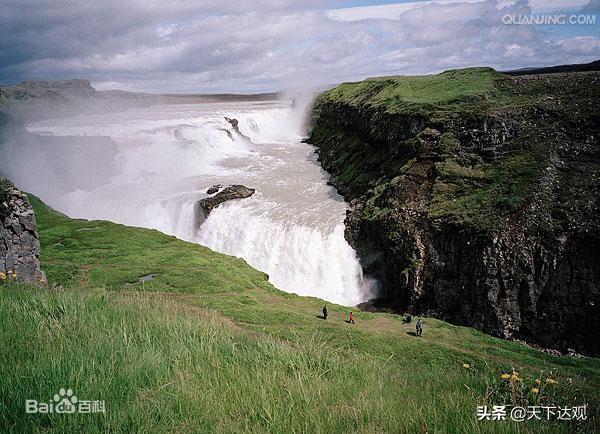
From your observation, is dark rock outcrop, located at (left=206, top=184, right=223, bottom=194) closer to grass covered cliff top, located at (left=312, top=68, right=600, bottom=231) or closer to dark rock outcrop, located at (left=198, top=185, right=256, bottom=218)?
Answer: dark rock outcrop, located at (left=198, top=185, right=256, bottom=218)

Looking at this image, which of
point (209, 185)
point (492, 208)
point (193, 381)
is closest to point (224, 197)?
point (209, 185)

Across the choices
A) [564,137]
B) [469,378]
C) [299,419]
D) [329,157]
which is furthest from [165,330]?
[329,157]

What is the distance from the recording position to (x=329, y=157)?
57.8 metres

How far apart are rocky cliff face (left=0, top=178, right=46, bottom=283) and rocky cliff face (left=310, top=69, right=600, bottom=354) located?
75.6 ft

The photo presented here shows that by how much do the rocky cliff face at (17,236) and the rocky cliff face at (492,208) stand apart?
2304 centimetres

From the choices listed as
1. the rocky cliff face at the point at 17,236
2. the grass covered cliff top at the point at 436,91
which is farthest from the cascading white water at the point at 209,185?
the rocky cliff face at the point at 17,236

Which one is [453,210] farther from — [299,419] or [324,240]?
[299,419]

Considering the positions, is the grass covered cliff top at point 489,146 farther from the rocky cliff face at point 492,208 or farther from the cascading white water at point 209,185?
the cascading white water at point 209,185

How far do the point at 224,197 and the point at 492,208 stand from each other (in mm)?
23870

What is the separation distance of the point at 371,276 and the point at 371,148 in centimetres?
1808

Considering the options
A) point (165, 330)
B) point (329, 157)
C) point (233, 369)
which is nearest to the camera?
point (233, 369)

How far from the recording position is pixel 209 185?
47.2m

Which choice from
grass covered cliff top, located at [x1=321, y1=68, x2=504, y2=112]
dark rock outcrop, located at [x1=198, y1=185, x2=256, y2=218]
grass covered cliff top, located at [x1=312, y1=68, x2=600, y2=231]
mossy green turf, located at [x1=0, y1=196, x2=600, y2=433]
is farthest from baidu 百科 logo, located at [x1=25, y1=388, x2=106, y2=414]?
grass covered cliff top, located at [x1=321, y1=68, x2=504, y2=112]

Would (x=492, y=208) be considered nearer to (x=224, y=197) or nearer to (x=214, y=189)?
(x=224, y=197)
